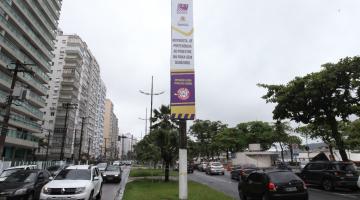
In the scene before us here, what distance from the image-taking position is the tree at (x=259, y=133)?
6469cm

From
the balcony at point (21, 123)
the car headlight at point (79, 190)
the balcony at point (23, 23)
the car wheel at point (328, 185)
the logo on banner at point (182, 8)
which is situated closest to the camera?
the logo on banner at point (182, 8)

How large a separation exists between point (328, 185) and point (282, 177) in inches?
312

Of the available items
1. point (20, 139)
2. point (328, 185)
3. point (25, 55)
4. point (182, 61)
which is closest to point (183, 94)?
point (182, 61)

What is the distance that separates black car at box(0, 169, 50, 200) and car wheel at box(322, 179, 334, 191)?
15.7 metres

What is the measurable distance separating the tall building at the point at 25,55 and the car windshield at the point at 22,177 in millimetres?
30229

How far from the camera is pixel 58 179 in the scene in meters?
13.4

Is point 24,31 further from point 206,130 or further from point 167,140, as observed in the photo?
point 206,130

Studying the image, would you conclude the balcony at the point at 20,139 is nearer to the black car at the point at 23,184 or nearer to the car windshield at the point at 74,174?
the black car at the point at 23,184

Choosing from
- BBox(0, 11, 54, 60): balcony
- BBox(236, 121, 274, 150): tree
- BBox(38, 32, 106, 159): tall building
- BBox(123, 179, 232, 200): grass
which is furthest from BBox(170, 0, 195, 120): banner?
BBox(38, 32, 106, 159): tall building

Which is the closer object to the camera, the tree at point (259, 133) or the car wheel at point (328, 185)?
the car wheel at point (328, 185)

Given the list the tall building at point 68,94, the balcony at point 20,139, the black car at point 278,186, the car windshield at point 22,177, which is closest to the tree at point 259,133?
the tall building at point 68,94

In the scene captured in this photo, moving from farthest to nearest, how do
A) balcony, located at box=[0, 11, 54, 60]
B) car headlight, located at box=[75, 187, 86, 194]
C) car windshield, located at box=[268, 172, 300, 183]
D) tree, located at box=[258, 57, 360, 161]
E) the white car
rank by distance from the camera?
balcony, located at box=[0, 11, 54, 60] → tree, located at box=[258, 57, 360, 161] → car windshield, located at box=[268, 172, 300, 183] → car headlight, located at box=[75, 187, 86, 194] → the white car

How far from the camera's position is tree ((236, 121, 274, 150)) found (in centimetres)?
6469

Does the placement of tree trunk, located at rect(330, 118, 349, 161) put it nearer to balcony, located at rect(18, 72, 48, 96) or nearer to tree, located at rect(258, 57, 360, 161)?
tree, located at rect(258, 57, 360, 161)
